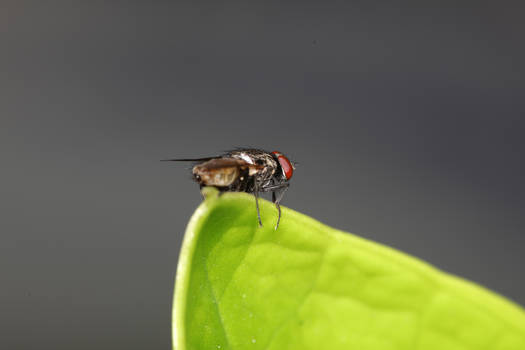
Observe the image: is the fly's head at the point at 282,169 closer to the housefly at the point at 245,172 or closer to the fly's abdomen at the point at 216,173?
the housefly at the point at 245,172

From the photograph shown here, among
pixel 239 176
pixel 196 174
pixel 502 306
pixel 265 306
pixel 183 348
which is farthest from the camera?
pixel 239 176

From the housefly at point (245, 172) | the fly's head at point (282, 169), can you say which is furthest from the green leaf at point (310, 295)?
the fly's head at point (282, 169)

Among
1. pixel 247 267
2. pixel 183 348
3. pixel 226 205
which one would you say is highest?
pixel 226 205

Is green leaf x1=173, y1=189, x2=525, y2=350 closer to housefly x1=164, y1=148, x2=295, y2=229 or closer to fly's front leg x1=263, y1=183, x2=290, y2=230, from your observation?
housefly x1=164, y1=148, x2=295, y2=229

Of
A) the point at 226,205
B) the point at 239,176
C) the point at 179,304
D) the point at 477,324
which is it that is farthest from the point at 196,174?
the point at 477,324

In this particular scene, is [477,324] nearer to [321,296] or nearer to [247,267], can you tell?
[321,296]
